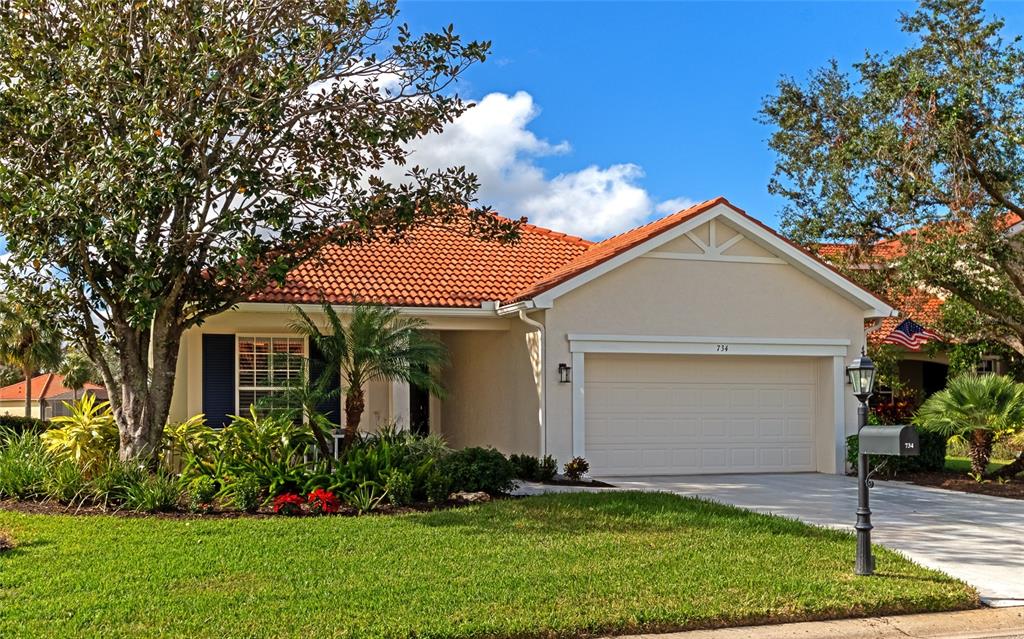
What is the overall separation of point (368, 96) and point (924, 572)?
897 cm

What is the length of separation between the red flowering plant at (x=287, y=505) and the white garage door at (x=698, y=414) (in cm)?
611

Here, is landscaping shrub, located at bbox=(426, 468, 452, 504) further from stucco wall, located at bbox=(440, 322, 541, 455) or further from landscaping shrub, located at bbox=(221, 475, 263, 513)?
stucco wall, located at bbox=(440, 322, 541, 455)

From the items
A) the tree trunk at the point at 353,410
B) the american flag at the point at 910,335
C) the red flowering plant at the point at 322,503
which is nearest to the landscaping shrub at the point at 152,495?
the red flowering plant at the point at 322,503

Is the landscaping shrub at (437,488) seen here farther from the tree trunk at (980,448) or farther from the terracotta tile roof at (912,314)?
the terracotta tile roof at (912,314)

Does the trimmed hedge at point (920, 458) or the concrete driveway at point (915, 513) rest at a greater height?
the trimmed hedge at point (920, 458)

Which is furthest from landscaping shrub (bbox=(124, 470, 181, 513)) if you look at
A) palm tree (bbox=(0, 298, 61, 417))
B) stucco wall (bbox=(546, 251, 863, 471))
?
palm tree (bbox=(0, 298, 61, 417))

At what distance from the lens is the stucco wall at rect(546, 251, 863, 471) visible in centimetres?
1612

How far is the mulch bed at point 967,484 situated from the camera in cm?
1477

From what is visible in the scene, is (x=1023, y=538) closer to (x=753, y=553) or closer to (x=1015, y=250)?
(x=753, y=553)

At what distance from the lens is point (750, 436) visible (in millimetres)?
17547

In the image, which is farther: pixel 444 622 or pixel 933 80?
pixel 933 80

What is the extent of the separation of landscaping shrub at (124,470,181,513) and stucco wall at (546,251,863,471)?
628 cm

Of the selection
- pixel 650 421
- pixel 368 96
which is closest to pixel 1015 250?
pixel 650 421

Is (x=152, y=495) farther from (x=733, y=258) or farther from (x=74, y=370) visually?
(x=74, y=370)
